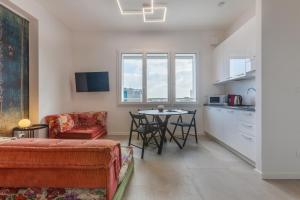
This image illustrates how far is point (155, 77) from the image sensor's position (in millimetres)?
6266

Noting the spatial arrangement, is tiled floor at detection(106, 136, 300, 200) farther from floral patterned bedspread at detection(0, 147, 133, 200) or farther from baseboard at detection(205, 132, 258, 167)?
floral patterned bedspread at detection(0, 147, 133, 200)

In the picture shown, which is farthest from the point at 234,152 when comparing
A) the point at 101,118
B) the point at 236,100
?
the point at 101,118

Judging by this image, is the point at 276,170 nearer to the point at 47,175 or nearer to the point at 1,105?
the point at 47,175

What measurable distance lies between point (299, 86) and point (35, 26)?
4630 millimetres

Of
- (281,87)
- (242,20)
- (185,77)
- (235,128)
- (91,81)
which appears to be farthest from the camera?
(185,77)

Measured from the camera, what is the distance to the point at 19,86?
3910 mm

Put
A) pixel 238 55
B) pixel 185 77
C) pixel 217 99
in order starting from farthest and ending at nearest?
pixel 185 77, pixel 217 99, pixel 238 55

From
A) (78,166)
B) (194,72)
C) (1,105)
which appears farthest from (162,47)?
(78,166)

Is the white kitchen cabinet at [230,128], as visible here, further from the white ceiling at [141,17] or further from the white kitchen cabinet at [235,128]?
the white ceiling at [141,17]

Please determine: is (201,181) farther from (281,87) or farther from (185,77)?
(185,77)

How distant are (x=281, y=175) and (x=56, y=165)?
2.81 m

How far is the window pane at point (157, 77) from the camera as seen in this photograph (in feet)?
20.5

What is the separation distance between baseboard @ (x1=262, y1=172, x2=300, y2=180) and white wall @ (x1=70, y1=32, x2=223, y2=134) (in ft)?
10.7

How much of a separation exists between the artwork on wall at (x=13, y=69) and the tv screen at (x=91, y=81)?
6.33 ft
